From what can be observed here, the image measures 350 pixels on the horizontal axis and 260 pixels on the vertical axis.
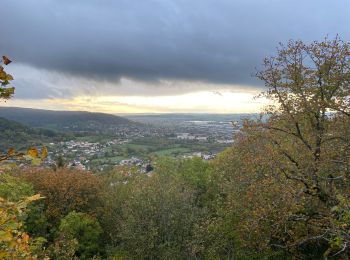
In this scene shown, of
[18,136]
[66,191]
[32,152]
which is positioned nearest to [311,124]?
[32,152]

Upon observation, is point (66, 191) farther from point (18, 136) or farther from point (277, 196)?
point (18, 136)

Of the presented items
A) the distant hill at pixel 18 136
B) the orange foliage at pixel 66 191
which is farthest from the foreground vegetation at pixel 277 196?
the distant hill at pixel 18 136

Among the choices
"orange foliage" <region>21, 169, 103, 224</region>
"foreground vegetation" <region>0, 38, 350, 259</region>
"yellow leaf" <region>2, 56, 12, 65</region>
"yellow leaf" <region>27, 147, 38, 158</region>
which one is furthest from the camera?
"orange foliage" <region>21, 169, 103, 224</region>

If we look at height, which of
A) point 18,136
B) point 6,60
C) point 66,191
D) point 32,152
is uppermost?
point 6,60

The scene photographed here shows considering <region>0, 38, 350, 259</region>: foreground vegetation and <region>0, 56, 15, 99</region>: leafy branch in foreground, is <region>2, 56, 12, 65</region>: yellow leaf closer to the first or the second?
<region>0, 56, 15, 99</region>: leafy branch in foreground

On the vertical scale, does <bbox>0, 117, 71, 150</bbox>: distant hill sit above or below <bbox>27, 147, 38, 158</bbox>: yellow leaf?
below

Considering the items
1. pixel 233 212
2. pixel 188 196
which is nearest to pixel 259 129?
pixel 233 212

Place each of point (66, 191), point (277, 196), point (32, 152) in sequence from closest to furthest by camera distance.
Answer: point (32, 152), point (277, 196), point (66, 191)

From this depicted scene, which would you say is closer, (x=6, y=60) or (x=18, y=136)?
(x=6, y=60)

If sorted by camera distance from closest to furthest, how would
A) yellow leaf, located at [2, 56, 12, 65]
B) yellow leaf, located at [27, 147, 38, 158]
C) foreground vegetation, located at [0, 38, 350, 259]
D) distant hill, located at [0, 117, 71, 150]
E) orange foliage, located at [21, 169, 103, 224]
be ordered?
yellow leaf, located at [2, 56, 12, 65]
yellow leaf, located at [27, 147, 38, 158]
foreground vegetation, located at [0, 38, 350, 259]
orange foliage, located at [21, 169, 103, 224]
distant hill, located at [0, 117, 71, 150]

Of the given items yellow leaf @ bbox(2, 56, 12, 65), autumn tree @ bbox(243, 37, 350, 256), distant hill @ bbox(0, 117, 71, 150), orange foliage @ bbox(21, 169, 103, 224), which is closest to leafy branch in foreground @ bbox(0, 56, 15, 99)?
yellow leaf @ bbox(2, 56, 12, 65)

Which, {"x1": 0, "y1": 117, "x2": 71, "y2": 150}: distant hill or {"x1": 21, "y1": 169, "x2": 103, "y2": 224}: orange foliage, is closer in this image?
{"x1": 21, "y1": 169, "x2": 103, "y2": 224}: orange foliage

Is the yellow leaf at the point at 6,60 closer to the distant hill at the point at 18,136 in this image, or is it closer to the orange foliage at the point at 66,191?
the orange foliage at the point at 66,191

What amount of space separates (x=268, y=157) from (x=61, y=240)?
13.8 meters
